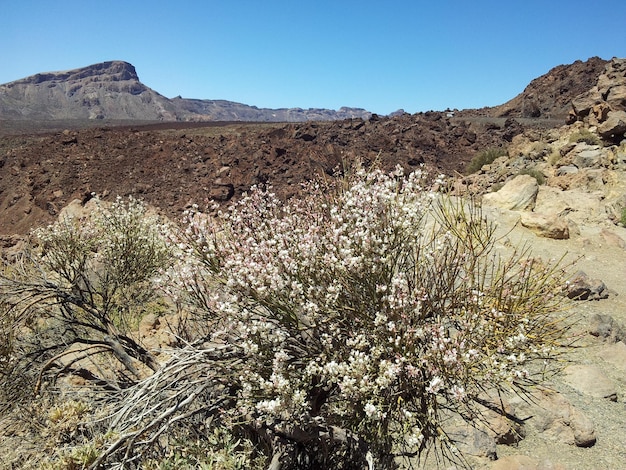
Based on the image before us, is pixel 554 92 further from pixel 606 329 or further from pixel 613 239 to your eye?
pixel 606 329

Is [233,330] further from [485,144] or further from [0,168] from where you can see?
[0,168]

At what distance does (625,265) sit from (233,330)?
415 inches

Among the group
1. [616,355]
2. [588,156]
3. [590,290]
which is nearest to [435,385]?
[616,355]

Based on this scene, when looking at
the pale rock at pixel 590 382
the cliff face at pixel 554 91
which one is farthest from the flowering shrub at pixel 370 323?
the cliff face at pixel 554 91

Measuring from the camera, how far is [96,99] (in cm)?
15500

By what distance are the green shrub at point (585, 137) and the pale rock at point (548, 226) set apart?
8.05 metres

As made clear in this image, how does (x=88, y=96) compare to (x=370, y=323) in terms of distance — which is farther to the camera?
(x=88, y=96)

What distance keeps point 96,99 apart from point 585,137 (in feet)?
541

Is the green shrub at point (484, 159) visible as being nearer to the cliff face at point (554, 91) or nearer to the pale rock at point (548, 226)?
the cliff face at point (554, 91)

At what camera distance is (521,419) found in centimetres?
602

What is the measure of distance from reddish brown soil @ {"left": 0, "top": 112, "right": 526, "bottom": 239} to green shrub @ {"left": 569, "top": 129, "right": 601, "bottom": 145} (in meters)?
6.63

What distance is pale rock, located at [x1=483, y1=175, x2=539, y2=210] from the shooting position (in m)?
13.7

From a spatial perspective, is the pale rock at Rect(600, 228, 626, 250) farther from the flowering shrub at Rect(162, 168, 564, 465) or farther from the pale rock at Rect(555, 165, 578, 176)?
the flowering shrub at Rect(162, 168, 564, 465)

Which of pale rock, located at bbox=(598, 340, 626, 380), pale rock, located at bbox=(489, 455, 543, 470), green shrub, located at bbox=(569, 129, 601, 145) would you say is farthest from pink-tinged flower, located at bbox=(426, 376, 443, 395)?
green shrub, located at bbox=(569, 129, 601, 145)
